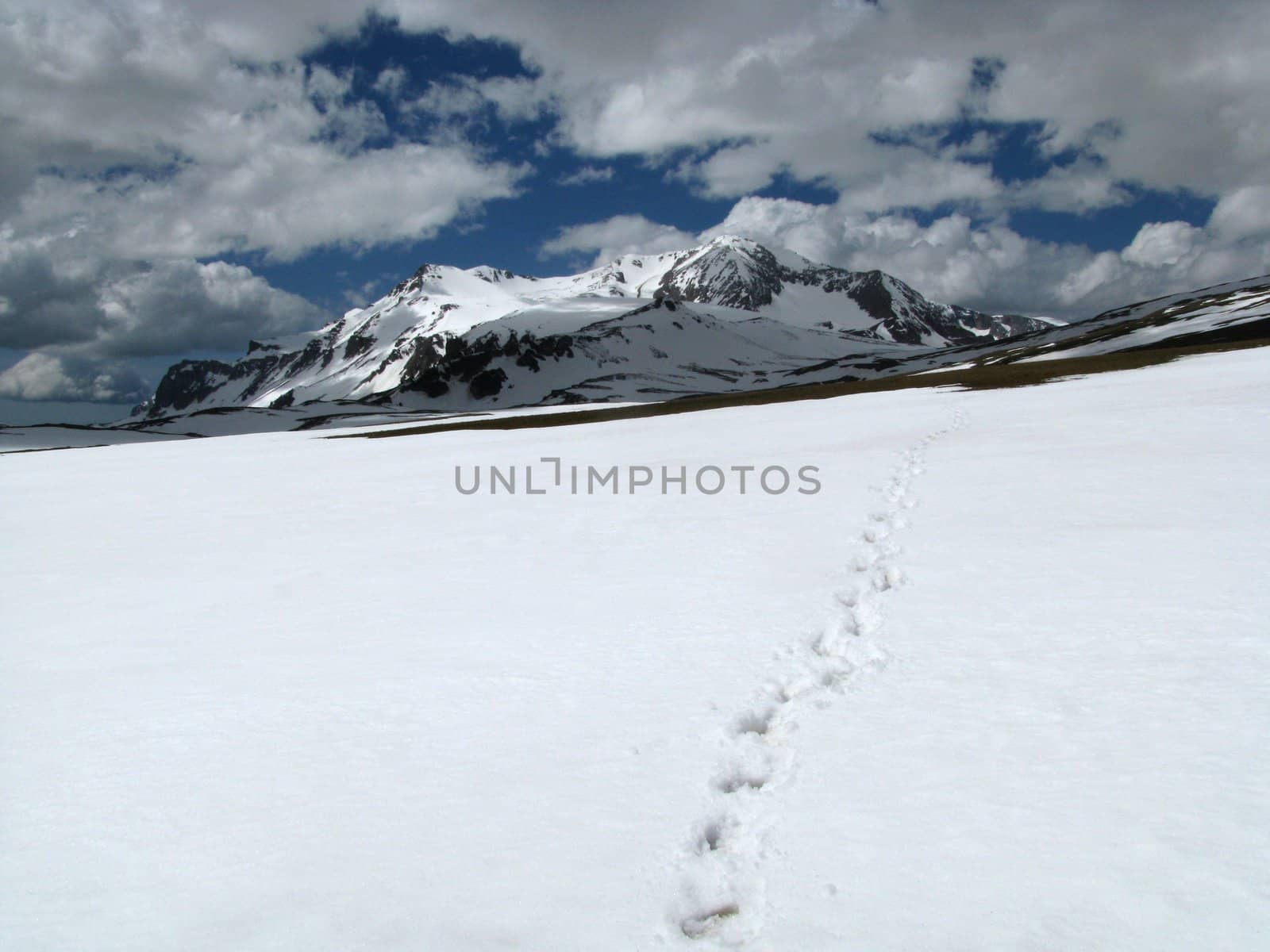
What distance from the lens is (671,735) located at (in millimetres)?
6250

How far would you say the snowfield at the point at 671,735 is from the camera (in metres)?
4.38

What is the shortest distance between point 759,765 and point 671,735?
0.81 m

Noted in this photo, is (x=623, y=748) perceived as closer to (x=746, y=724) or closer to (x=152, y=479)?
(x=746, y=724)

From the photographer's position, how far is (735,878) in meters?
4.61

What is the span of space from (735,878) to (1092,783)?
2.61 m

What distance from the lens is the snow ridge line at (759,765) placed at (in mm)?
4414

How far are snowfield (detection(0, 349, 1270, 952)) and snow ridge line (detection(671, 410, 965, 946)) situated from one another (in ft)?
0.09

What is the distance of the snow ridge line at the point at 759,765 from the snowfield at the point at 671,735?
3 centimetres

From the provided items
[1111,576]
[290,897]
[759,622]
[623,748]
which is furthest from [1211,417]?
[290,897]

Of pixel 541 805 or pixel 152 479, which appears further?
pixel 152 479

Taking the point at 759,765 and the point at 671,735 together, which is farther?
the point at 671,735

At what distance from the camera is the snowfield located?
4.38 m

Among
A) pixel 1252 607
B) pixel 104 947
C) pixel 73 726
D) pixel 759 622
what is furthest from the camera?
pixel 759 622

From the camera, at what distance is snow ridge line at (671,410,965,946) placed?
441 cm
